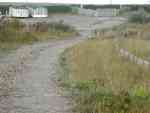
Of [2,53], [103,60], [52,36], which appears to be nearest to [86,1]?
[52,36]

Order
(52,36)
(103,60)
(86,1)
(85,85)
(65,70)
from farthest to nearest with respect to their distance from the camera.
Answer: (86,1)
(52,36)
(103,60)
(65,70)
(85,85)

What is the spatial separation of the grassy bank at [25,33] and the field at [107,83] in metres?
8.02

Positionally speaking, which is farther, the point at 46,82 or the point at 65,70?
the point at 65,70

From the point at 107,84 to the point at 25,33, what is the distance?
713 inches

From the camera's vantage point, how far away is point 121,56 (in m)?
17.0

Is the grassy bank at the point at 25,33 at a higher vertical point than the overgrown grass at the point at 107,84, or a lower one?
lower

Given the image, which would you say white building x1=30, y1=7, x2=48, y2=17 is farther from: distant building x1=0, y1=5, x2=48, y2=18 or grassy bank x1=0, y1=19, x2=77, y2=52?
grassy bank x1=0, y1=19, x2=77, y2=52

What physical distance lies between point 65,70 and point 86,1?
4872cm

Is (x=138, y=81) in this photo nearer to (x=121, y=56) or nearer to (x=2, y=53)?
(x=121, y=56)

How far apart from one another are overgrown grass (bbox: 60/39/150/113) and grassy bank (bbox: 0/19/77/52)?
8.54 metres

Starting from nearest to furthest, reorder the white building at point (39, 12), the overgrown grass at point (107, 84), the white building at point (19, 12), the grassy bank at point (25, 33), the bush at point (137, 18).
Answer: the overgrown grass at point (107, 84)
the grassy bank at point (25, 33)
the bush at point (137, 18)
the white building at point (19, 12)
the white building at point (39, 12)

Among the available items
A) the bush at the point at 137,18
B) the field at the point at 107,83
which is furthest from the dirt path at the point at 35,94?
the bush at the point at 137,18

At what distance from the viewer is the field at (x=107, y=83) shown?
8602 millimetres

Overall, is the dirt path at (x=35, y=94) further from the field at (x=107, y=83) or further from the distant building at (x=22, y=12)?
the distant building at (x=22, y=12)
